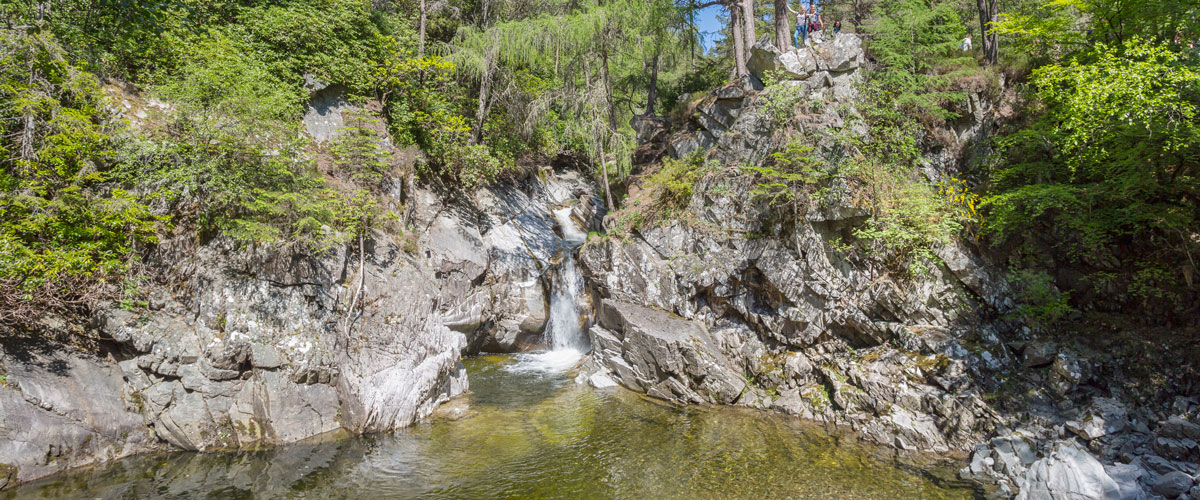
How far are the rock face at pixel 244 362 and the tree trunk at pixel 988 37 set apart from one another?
705 inches

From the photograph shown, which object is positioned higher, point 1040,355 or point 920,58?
point 920,58

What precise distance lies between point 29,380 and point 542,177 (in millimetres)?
16933

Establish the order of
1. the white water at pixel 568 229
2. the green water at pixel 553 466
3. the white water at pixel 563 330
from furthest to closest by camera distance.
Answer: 1. the white water at pixel 568 229
2. the white water at pixel 563 330
3. the green water at pixel 553 466

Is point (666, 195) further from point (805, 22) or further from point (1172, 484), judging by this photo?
point (1172, 484)

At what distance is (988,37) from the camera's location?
46.6ft

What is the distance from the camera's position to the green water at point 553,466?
7.02 m

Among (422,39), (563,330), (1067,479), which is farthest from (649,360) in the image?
(422,39)

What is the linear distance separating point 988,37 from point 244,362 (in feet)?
73.3

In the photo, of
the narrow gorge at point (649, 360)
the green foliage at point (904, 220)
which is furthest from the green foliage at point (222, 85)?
the green foliage at point (904, 220)

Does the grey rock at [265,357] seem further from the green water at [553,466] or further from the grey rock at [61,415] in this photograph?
the grey rock at [61,415]

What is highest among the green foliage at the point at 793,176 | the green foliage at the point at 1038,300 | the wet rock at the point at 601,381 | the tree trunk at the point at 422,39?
the tree trunk at the point at 422,39

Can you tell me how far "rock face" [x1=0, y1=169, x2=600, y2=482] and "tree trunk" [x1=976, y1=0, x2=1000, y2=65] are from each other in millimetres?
17904

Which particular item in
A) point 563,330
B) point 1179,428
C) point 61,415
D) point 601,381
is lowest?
point 601,381

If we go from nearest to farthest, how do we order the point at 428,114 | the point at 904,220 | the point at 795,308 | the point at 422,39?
the point at 904,220, the point at 795,308, the point at 428,114, the point at 422,39
